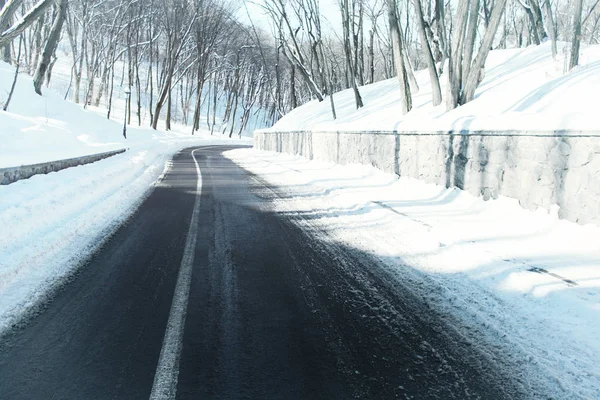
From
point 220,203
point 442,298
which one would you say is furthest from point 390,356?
point 220,203

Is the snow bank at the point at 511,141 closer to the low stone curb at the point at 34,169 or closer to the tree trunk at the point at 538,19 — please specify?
the tree trunk at the point at 538,19

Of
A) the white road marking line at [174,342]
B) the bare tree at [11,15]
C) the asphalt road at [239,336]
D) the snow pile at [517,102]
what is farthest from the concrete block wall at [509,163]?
the bare tree at [11,15]

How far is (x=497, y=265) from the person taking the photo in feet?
17.7

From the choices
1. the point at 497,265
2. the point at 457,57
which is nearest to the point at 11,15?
the point at 457,57

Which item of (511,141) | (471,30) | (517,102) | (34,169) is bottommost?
(34,169)

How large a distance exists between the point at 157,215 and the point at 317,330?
548 cm

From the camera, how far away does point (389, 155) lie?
43.5 ft

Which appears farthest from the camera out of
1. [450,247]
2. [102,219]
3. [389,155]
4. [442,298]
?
[389,155]

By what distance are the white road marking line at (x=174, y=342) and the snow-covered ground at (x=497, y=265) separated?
2.22 meters

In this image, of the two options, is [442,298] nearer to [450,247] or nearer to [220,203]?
[450,247]

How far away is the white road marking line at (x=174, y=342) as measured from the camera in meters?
2.73

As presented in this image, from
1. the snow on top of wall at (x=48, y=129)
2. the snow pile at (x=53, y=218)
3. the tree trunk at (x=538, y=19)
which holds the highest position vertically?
the tree trunk at (x=538, y=19)

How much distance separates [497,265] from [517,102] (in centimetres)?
897

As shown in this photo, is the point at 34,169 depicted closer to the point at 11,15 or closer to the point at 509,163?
the point at 11,15
